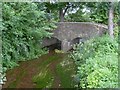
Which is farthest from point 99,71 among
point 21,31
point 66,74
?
point 21,31

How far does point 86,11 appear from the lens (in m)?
9.02

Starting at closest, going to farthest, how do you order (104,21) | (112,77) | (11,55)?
(112,77)
(11,55)
(104,21)

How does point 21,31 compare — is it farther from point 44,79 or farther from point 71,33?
point 71,33

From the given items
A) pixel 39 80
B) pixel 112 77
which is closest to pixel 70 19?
pixel 39 80


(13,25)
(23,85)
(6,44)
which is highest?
(13,25)

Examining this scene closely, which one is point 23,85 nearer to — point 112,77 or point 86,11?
point 112,77

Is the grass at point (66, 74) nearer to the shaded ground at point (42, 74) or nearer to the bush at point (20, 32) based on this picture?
the shaded ground at point (42, 74)

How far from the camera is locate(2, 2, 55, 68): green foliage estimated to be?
225 inches

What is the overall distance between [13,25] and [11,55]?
723mm

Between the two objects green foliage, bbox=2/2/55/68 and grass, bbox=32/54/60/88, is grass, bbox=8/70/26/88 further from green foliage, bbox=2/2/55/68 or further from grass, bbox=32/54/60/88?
green foliage, bbox=2/2/55/68

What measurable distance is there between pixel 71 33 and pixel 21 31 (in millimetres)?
2356

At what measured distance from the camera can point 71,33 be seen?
8.36m

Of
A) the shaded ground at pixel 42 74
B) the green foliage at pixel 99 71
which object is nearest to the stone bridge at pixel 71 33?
the shaded ground at pixel 42 74

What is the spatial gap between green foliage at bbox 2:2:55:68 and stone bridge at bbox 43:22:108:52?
0.94 metres
